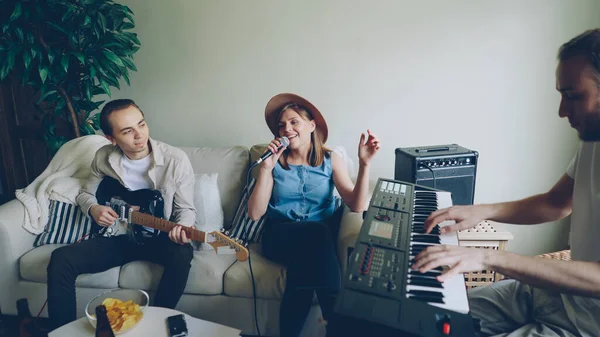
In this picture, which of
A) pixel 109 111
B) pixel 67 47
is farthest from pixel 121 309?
pixel 67 47

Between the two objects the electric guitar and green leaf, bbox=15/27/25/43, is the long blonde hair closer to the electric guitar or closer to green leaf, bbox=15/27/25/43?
the electric guitar

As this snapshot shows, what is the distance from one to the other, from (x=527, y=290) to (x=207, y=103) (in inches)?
80.6

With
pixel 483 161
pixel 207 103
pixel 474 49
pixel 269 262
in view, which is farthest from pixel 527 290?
pixel 207 103

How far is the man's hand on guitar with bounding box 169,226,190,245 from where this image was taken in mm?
1820

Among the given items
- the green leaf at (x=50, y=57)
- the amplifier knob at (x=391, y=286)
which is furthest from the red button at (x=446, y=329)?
the green leaf at (x=50, y=57)

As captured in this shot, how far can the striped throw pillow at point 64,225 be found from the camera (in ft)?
6.98

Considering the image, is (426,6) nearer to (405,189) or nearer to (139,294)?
(405,189)

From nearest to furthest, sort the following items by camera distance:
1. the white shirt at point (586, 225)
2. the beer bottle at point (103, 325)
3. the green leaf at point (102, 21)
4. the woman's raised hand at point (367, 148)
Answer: the white shirt at point (586, 225), the beer bottle at point (103, 325), the woman's raised hand at point (367, 148), the green leaf at point (102, 21)

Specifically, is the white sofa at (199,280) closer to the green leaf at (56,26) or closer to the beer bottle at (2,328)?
the beer bottle at (2,328)

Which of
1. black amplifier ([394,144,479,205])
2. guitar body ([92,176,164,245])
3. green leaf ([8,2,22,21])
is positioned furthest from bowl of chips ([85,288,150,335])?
green leaf ([8,2,22,21])

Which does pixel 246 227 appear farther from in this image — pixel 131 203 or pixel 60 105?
pixel 60 105

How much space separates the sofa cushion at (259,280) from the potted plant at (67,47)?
4.42ft

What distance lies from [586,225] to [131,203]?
1.81 metres

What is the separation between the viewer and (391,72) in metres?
2.42
